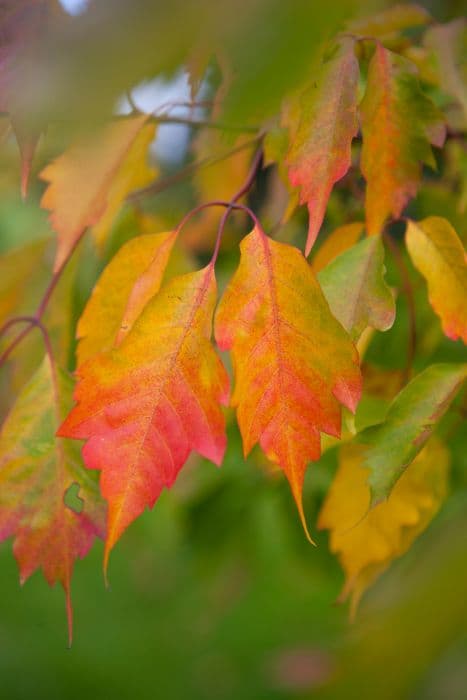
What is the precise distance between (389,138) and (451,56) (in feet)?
0.46

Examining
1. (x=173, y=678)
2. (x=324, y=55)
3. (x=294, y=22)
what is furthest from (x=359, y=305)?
(x=173, y=678)

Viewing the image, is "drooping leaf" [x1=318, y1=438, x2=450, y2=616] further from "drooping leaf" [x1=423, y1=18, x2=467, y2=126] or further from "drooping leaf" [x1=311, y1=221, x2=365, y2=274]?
"drooping leaf" [x1=423, y1=18, x2=467, y2=126]

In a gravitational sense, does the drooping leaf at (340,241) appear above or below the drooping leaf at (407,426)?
above

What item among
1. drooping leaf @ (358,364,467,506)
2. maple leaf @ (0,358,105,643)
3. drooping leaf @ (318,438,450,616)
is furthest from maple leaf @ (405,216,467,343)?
maple leaf @ (0,358,105,643)

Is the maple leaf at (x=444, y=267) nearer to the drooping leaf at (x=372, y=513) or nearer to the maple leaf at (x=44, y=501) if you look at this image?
the drooping leaf at (x=372, y=513)

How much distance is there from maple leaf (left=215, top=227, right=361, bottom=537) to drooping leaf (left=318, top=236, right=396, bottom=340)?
51 millimetres

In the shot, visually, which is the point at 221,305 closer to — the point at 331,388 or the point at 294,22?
the point at 331,388

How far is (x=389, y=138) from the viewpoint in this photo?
1.66 ft

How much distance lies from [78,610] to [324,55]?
113 inches

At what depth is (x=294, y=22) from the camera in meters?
0.22

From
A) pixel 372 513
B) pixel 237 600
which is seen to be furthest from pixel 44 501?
pixel 237 600

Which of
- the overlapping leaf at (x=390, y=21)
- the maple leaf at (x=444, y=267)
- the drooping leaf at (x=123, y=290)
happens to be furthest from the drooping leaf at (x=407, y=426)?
the overlapping leaf at (x=390, y=21)

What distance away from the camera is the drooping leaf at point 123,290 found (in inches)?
20.4

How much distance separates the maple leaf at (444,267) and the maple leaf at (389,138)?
0.04 m
